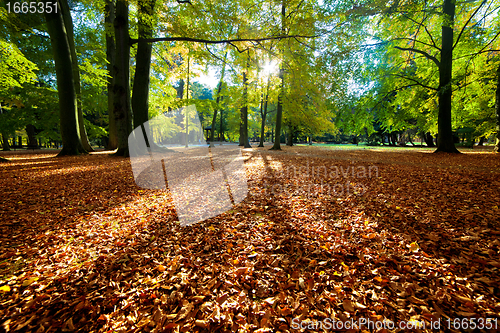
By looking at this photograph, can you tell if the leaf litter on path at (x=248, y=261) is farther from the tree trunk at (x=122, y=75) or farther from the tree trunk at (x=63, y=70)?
the tree trunk at (x=63, y=70)

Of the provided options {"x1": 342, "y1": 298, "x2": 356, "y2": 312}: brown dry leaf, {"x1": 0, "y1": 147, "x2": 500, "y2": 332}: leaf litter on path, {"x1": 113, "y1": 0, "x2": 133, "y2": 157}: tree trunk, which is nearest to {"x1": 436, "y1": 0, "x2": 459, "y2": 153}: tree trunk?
{"x1": 0, "y1": 147, "x2": 500, "y2": 332}: leaf litter on path

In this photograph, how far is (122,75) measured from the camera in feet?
29.8

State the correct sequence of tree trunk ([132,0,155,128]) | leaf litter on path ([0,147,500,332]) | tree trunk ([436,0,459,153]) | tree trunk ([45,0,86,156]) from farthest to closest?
tree trunk ([132,0,155,128]) < tree trunk ([436,0,459,153]) < tree trunk ([45,0,86,156]) < leaf litter on path ([0,147,500,332])

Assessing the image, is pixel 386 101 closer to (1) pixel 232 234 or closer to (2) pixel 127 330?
(1) pixel 232 234

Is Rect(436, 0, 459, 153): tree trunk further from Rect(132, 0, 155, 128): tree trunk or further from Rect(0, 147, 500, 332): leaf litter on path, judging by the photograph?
Rect(132, 0, 155, 128): tree trunk

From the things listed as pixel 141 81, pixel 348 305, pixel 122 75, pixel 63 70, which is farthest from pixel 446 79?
pixel 63 70

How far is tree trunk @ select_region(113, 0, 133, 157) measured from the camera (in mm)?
8789

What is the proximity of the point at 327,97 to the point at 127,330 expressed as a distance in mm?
11225

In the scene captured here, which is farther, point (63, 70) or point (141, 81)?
point (141, 81)

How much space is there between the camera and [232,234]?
2.88 m

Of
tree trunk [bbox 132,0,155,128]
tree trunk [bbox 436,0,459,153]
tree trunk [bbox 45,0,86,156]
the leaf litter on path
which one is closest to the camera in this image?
the leaf litter on path

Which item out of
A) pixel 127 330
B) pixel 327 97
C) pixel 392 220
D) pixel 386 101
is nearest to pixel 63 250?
pixel 127 330

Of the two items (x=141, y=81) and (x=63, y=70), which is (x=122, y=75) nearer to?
(x=141, y=81)

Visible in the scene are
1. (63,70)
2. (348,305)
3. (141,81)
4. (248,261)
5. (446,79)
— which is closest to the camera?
(348,305)
